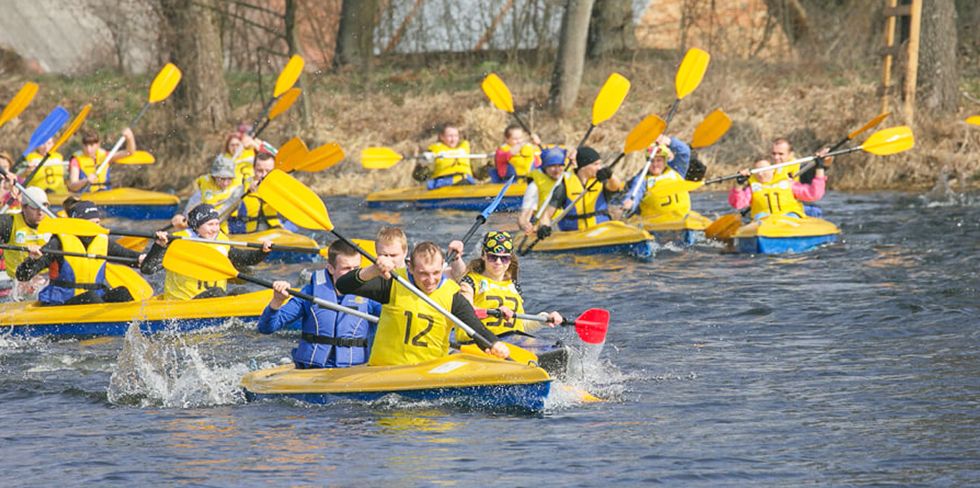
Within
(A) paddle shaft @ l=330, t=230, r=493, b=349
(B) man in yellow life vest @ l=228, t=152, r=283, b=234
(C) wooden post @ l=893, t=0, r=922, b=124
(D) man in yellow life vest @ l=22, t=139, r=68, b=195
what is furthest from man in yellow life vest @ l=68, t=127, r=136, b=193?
(A) paddle shaft @ l=330, t=230, r=493, b=349

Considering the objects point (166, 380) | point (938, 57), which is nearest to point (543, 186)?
point (166, 380)

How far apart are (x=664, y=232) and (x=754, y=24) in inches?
460

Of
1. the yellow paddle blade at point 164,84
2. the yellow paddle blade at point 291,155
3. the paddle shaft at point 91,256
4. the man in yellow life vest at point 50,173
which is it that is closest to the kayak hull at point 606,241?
the yellow paddle blade at point 291,155

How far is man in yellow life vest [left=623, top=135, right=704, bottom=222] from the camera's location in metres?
14.4

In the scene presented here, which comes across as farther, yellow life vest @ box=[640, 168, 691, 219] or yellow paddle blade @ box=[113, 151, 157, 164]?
yellow paddle blade @ box=[113, 151, 157, 164]

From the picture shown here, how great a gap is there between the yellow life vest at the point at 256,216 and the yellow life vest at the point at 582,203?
9.34 feet

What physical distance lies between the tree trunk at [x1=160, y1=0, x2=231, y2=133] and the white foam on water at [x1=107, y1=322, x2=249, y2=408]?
13.8 meters

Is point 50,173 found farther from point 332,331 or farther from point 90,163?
point 332,331

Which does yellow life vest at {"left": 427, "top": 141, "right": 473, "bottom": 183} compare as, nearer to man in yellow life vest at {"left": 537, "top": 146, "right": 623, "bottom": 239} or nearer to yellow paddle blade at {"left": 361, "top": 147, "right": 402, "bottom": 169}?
yellow paddle blade at {"left": 361, "top": 147, "right": 402, "bottom": 169}

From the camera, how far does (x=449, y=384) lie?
7.44 metres

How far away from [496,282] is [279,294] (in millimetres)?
1525

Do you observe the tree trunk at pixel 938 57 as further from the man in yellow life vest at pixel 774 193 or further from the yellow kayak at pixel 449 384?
the yellow kayak at pixel 449 384

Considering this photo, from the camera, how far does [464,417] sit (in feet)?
24.7

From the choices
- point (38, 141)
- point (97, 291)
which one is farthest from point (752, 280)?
point (38, 141)
